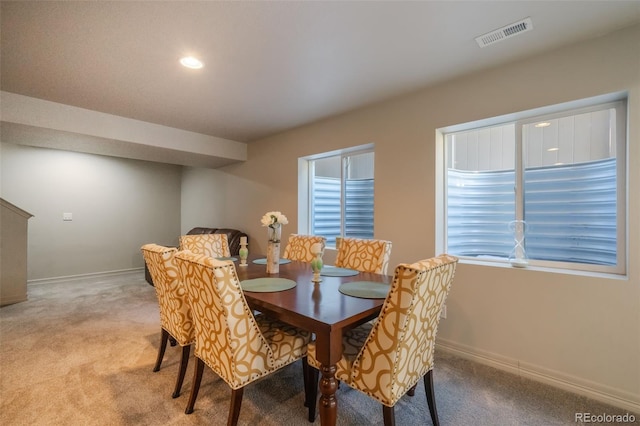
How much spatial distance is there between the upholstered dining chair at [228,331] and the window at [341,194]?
2090 millimetres

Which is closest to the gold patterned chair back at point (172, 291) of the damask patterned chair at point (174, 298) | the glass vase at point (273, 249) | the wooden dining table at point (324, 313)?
the damask patterned chair at point (174, 298)

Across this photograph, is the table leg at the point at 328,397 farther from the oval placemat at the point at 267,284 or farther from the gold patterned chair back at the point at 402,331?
the oval placemat at the point at 267,284

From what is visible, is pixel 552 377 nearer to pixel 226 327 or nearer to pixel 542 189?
pixel 542 189

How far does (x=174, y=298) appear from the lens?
73.3 inches

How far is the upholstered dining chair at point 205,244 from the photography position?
9.37 ft

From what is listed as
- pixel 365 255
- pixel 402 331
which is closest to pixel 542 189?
pixel 365 255

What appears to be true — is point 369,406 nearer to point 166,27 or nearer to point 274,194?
point 166,27

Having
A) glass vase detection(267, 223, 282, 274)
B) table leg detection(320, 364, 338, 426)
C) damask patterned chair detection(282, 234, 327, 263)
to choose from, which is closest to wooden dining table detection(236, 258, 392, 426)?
table leg detection(320, 364, 338, 426)

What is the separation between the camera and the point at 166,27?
68.7 inches

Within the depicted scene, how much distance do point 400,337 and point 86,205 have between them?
Answer: 600 cm

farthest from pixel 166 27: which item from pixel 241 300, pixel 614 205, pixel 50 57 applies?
Result: pixel 614 205

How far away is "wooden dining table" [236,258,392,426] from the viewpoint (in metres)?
1.30

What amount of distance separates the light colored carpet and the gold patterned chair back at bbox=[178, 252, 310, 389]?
42cm

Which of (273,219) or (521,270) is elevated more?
(273,219)
